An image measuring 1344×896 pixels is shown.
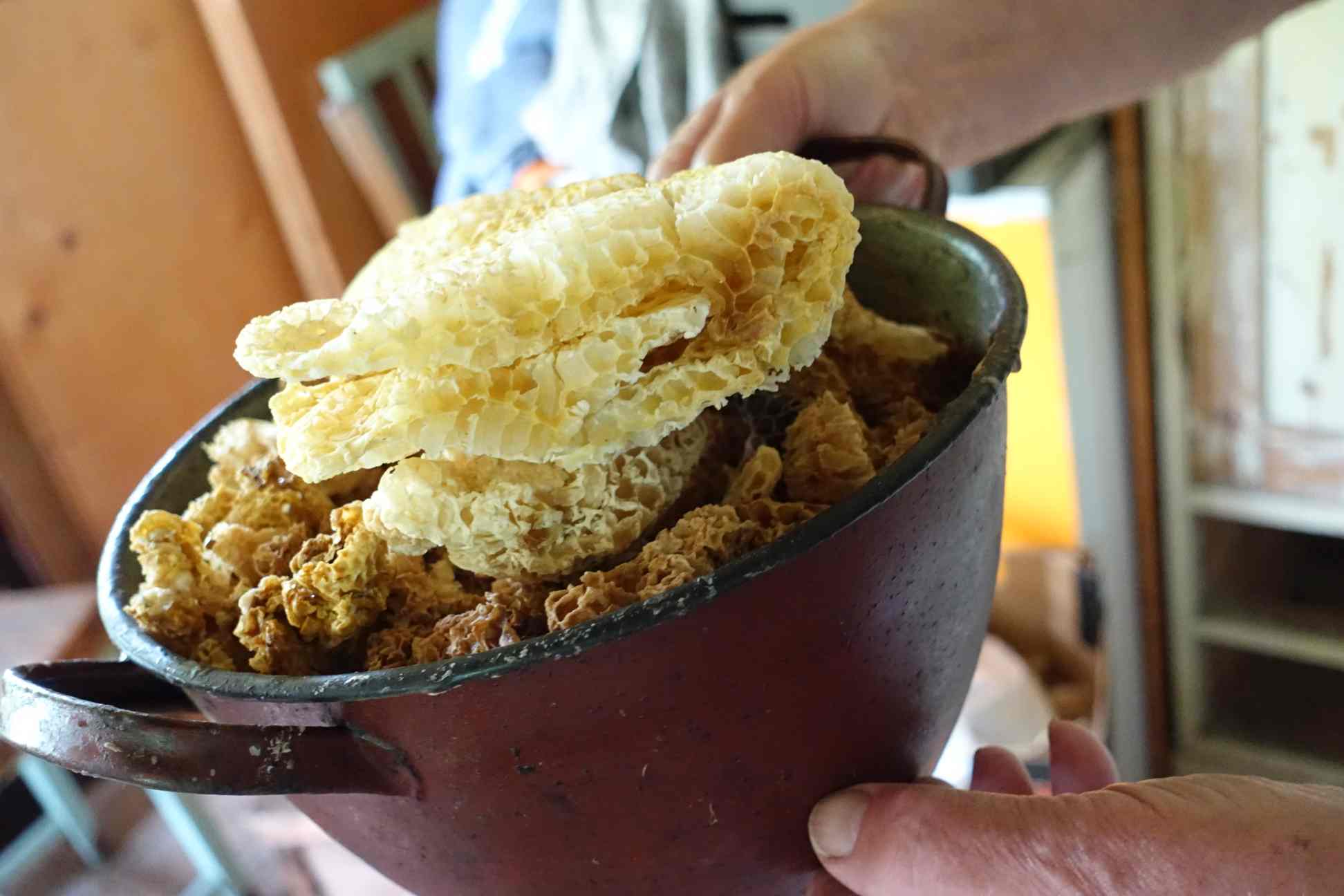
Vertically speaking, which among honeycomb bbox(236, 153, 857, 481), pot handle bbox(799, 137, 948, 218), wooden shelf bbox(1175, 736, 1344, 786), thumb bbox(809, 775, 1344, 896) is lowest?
wooden shelf bbox(1175, 736, 1344, 786)

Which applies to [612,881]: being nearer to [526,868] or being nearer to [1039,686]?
[526,868]

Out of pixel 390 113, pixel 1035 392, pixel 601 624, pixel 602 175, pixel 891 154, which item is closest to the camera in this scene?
pixel 601 624

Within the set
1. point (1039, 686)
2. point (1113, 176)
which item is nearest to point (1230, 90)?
point (1113, 176)

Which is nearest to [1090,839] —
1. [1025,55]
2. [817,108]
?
[817,108]

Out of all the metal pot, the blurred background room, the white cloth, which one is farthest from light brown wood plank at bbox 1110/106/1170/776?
the metal pot

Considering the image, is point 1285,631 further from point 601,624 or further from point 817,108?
point 601,624

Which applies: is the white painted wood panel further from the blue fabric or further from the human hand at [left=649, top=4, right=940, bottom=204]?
the blue fabric
